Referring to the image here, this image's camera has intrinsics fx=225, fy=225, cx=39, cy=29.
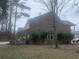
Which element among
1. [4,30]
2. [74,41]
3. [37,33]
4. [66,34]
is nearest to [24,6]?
[37,33]

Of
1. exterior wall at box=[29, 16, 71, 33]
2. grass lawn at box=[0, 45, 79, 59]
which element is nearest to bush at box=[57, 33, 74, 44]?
exterior wall at box=[29, 16, 71, 33]

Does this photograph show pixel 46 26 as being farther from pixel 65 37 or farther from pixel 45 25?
pixel 65 37

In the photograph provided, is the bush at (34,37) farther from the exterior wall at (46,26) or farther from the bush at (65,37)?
the bush at (65,37)

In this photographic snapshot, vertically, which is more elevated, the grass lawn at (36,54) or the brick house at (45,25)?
the brick house at (45,25)

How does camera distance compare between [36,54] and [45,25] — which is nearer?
[36,54]

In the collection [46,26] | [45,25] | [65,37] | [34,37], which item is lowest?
[65,37]

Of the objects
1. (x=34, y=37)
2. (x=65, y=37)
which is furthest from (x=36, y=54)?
(x=65, y=37)

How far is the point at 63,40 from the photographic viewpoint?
168 ft

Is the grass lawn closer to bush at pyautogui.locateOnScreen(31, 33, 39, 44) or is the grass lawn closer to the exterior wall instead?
bush at pyautogui.locateOnScreen(31, 33, 39, 44)

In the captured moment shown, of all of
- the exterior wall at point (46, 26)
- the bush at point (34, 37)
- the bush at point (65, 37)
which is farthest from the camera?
the exterior wall at point (46, 26)

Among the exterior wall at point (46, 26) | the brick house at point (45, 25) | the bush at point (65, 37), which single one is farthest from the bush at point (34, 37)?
the bush at point (65, 37)

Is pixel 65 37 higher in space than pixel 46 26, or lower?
lower

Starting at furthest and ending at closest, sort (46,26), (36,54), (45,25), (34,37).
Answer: (45,25), (46,26), (34,37), (36,54)

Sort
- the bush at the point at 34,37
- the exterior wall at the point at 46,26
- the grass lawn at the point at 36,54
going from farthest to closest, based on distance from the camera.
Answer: the exterior wall at the point at 46,26 < the bush at the point at 34,37 < the grass lawn at the point at 36,54
